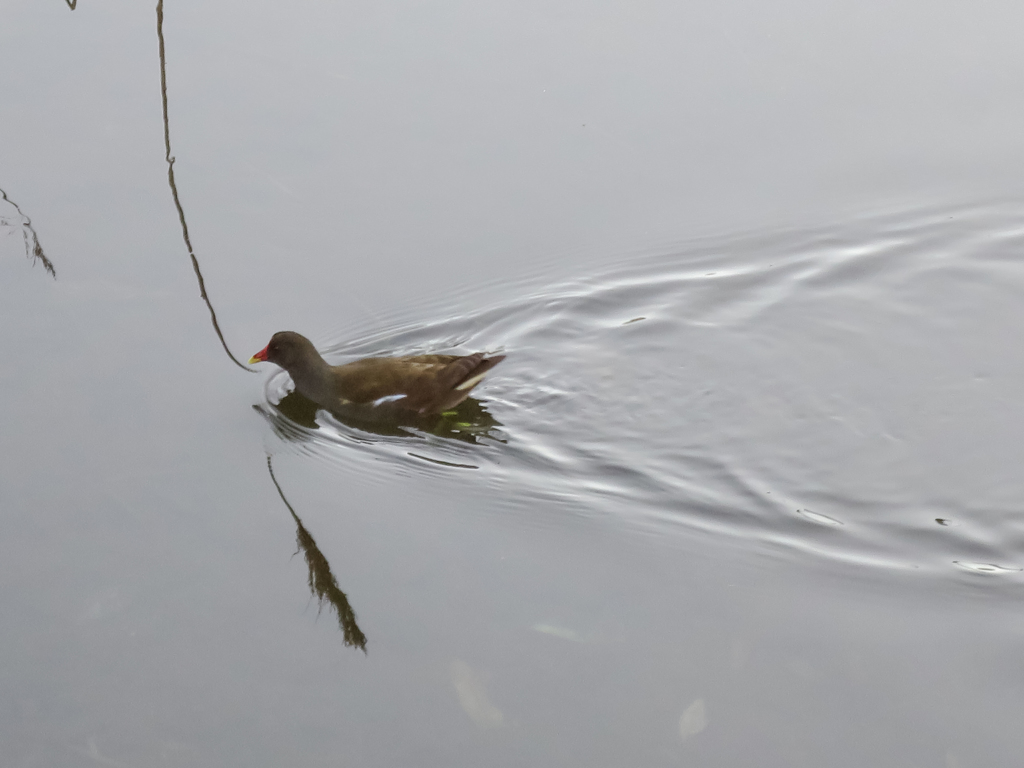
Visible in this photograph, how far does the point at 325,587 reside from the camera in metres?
4.32

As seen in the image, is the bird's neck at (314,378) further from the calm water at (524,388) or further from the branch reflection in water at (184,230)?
the branch reflection in water at (184,230)

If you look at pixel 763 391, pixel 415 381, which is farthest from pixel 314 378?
pixel 763 391

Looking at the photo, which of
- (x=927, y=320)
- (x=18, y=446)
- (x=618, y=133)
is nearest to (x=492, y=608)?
(x=18, y=446)

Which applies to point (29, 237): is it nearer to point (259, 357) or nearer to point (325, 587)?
point (259, 357)

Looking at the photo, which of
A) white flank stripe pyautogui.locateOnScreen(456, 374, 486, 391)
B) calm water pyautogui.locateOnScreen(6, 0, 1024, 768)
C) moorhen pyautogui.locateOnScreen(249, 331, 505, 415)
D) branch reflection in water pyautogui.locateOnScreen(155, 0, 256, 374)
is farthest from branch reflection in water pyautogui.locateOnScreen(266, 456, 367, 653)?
branch reflection in water pyautogui.locateOnScreen(155, 0, 256, 374)

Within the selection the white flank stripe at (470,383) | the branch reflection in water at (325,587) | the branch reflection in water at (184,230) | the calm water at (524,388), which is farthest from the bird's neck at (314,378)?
the branch reflection in water at (325,587)

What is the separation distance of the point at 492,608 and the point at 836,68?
5.50 meters

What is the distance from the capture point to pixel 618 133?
7336mm

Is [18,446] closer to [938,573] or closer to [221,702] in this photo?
[221,702]

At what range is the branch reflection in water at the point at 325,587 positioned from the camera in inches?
161

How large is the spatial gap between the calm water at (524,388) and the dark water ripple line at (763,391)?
25 millimetres

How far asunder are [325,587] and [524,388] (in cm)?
188

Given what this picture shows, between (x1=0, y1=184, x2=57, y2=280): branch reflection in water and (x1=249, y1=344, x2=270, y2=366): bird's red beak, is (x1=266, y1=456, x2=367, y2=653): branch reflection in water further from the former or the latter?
(x1=0, y1=184, x2=57, y2=280): branch reflection in water

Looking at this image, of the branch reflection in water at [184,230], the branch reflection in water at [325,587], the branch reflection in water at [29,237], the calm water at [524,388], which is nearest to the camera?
the calm water at [524,388]
